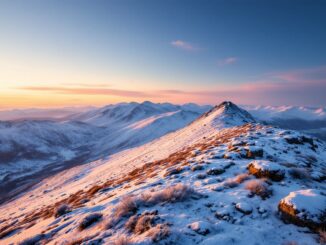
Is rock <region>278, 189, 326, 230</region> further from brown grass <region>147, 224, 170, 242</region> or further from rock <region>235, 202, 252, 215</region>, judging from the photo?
brown grass <region>147, 224, 170, 242</region>

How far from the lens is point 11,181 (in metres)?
96.2

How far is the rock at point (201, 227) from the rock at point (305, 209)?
2.38m

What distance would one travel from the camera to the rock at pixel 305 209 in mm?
6438

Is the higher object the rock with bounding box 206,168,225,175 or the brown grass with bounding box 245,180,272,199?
the brown grass with bounding box 245,180,272,199

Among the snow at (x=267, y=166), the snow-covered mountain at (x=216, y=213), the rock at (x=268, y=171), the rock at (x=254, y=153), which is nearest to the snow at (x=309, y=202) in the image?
the snow-covered mountain at (x=216, y=213)

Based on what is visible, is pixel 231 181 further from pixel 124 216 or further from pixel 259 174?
pixel 124 216

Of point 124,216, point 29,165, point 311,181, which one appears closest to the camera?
point 124,216

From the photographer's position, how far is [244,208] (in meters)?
7.62

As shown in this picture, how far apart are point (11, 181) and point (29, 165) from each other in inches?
1424

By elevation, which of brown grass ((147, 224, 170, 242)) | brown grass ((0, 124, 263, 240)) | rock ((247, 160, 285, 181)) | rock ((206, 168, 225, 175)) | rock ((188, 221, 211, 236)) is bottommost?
brown grass ((0, 124, 263, 240))

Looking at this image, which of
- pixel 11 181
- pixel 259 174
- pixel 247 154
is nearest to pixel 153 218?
pixel 259 174

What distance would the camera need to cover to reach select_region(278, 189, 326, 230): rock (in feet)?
21.1

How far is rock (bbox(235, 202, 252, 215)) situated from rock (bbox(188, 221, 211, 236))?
1376 millimetres

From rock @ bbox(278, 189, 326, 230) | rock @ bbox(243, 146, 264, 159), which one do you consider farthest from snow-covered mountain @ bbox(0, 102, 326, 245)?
rock @ bbox(243, 146, 264, 159)
